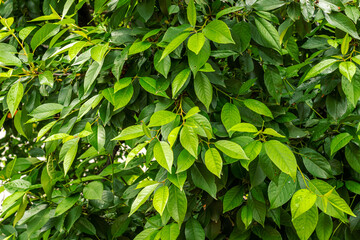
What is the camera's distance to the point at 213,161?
78 centimetres

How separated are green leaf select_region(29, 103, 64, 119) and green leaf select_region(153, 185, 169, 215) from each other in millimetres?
407

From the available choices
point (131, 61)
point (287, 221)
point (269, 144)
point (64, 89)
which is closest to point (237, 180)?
point (287, 221)

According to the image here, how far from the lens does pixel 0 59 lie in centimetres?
99

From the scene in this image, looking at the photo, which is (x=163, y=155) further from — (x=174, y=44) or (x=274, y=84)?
(x=274, y=84)

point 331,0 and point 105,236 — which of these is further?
point 105,236

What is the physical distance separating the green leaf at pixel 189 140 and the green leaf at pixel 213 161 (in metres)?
0.06

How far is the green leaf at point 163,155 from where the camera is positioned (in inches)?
29.1

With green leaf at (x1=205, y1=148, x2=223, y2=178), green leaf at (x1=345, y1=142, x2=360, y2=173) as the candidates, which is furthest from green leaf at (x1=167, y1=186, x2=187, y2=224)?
green leaf at (x1=345, y1=142, x2=360, y2=173)

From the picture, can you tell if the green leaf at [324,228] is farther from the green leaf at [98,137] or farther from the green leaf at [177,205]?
the green leaf at [98,137]

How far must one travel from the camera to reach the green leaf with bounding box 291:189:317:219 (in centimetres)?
71

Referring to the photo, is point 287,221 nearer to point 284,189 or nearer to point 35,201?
point 284,189

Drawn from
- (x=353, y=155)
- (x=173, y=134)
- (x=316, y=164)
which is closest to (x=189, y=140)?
(x=173, y=134)

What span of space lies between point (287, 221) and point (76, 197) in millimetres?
649

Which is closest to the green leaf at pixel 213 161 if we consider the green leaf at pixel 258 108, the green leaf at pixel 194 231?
the green leaf at pixel 258 108
